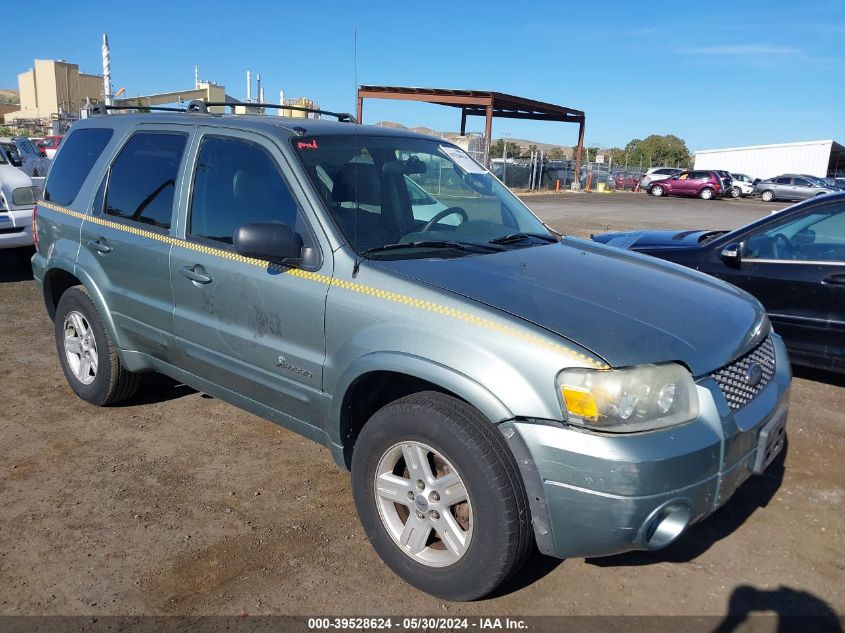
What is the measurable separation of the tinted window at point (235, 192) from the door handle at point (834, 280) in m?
3.94

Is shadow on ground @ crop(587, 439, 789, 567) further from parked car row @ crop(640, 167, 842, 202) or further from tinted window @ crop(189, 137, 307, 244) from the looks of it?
parked car row @ crop(640, 167, 842, 202)

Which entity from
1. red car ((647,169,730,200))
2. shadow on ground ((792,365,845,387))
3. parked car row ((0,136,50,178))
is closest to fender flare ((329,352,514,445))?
shadow on ground ((792,365,845,387))

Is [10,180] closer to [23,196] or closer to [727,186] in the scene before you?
[23,196]

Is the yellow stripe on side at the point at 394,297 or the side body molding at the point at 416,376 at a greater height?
the yellow stripe on side at the point at 394,297

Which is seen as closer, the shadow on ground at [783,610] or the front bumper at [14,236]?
the shadow on ground at [783,610]

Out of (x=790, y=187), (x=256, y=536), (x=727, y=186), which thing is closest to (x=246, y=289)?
(x=256, y=536)

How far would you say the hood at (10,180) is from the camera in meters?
8.88

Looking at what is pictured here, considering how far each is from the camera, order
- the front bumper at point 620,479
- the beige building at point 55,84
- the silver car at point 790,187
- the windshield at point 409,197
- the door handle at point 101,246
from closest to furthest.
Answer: the front bumper at point 620,479 < the windshield at point 409,197 < the door handle at point 101,246 < the silver car at point 790,187 < the beige building at point 55,84

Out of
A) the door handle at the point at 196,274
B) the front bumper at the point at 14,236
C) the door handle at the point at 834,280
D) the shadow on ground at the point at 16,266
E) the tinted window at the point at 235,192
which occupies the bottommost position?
the shadow on ground at the point at 16,266

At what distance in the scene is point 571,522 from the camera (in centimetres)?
241

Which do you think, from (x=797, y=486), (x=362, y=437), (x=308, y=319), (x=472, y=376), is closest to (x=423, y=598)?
(x=362, y=437)

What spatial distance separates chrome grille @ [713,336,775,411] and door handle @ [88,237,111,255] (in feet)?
11.5

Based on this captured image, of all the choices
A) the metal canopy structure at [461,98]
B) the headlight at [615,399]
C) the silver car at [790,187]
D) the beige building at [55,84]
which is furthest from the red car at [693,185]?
the beige building at [55,84]

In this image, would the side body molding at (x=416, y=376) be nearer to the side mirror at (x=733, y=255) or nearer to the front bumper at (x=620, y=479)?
the front bumper at (x=620, y=479)
